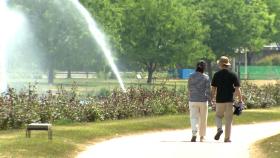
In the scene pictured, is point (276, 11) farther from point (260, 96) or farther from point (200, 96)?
point (200, 96)

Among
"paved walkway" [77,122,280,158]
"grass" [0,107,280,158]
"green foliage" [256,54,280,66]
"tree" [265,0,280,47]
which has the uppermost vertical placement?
"tree" [265,0,280,47]

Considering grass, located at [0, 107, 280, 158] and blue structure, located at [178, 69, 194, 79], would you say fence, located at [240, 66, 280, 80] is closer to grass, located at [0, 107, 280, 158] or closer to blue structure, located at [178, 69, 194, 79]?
blue structure, located at [178, 69, 194, 79]

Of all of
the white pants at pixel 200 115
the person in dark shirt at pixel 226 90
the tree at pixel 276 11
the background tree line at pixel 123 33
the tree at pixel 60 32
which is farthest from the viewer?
the tree at pixel 276 11

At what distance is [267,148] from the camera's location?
642 inches

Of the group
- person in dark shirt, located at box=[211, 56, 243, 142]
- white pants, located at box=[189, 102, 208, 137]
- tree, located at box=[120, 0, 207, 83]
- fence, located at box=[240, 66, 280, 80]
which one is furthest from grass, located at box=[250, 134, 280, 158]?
fence, located at box=[240, 66, 280, 80]

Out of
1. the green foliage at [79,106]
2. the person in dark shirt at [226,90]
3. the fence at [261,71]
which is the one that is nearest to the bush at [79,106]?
the green foliage at [79,106]

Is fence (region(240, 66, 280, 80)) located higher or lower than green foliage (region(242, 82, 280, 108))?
higher

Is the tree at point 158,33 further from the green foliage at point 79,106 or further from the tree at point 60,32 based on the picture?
the green foliage at point 79,106

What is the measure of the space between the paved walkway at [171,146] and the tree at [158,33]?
39880mm

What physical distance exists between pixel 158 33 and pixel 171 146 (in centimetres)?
4482

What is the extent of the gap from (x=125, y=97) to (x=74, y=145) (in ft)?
29.2

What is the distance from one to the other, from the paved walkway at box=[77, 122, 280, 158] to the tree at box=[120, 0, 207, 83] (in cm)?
3988

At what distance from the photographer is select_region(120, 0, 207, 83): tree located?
61.3 meters

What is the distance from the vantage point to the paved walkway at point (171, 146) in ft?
50.5
